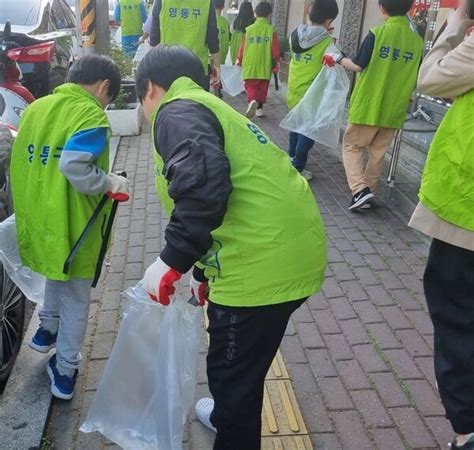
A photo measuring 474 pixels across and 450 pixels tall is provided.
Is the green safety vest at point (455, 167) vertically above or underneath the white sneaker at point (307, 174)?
above

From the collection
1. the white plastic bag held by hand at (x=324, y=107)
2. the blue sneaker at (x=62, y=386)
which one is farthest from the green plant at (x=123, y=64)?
the blue sneaker at (x=62, y=386)

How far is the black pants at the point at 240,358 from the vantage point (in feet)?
6.41

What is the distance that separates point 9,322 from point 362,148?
348 centimetres

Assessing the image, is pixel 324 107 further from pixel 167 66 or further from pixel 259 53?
pixel 167 66

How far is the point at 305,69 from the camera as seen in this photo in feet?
19.2

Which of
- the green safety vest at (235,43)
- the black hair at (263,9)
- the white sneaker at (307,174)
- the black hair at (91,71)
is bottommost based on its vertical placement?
the white sneaker at (307,174)

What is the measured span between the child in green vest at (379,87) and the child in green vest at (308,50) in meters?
0.49

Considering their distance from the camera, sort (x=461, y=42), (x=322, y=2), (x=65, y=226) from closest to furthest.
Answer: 1. (x=461, y=42)
2. (x=65, y=226)
3. (x=322, y=2)

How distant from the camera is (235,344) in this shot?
199 cm

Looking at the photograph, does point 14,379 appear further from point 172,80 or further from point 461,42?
point 461,42

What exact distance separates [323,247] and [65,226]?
1145mm

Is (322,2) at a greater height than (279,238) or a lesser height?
greater

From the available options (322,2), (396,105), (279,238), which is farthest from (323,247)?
(322,2)

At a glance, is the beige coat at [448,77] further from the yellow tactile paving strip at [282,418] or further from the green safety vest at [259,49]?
the green safety vest at [259,49]
